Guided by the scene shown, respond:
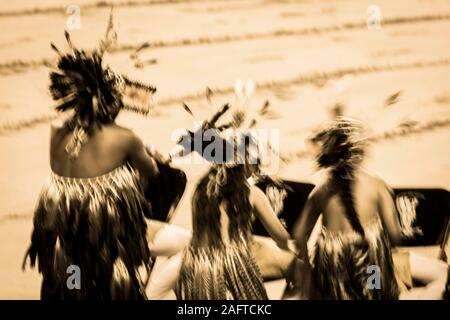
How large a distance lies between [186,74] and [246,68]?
194 millimetres

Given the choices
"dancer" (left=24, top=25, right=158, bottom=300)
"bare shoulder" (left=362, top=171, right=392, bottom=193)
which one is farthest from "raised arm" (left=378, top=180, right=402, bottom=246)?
"dancer" (left=24, top=25, right=158, bottom=300)

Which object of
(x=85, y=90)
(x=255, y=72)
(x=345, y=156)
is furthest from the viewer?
(x=255, y=72)

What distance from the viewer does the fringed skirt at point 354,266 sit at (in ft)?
6.53

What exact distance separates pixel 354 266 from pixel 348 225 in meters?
0.13

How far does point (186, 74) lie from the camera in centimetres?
210

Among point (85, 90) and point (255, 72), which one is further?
point (255, 72)

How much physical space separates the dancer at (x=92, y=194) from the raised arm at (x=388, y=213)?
2.34ft

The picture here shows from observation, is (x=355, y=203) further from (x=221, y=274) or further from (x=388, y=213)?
(x=221, y=274)

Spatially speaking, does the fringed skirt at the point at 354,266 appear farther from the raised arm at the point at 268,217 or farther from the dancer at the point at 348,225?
the raised arm at the point at 268,217

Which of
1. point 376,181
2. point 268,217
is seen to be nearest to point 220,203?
point 268,217

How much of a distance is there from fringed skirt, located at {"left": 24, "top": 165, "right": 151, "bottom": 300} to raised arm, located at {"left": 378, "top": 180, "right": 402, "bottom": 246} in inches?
28.4

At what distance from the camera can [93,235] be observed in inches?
75.9

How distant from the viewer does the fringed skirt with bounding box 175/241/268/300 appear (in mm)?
1975

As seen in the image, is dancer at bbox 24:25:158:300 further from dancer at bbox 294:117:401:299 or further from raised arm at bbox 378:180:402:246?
raised arm at bbox 378:180:402:246
